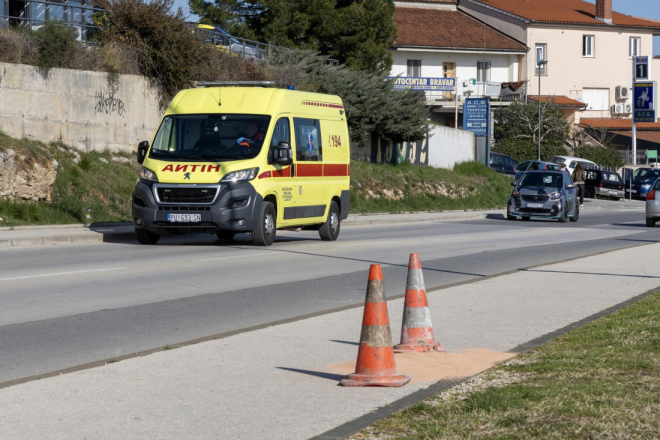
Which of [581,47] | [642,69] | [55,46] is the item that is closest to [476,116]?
[642,69]

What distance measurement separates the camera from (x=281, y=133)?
759 inches

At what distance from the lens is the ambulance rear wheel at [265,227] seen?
18.5 meters

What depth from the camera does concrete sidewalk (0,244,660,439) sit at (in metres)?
5.64

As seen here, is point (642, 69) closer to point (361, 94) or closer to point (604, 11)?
point (604, 11)

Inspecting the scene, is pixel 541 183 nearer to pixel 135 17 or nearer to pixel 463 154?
pixel 135 17

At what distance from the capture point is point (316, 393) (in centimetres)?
649

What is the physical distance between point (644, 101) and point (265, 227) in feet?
204

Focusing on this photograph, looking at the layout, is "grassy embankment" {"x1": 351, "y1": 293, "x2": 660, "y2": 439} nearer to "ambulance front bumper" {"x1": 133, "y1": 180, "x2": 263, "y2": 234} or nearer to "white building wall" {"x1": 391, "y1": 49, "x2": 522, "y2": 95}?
"ambulance front bumper" {"x1": 133, "y1": 180, "x2": 263, "y2": 234}

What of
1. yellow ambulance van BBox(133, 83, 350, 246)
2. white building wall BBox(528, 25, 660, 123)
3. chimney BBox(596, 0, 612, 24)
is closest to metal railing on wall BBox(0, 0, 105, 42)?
yellow ambulance van BBox(133, 83, 350, 246)

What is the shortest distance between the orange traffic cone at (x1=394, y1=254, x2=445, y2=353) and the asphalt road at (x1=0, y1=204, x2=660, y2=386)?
1962 mm

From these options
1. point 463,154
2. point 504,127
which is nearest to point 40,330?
point 463,154

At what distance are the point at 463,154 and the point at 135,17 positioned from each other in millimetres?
25617

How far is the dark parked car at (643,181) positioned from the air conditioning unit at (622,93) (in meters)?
22.0

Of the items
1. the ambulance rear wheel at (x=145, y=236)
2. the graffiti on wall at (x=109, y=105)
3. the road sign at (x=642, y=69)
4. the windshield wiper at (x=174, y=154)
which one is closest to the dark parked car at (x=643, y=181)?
the road sign at (x=642, y=69)
